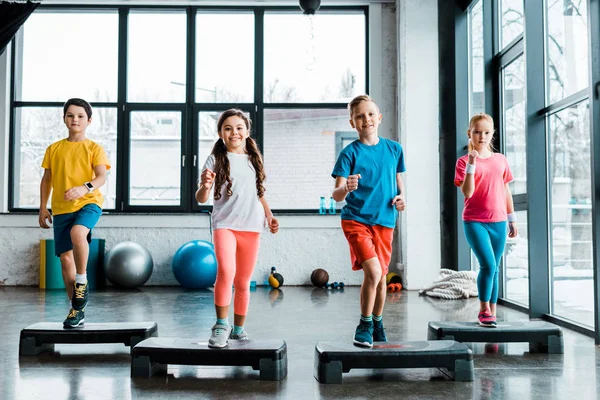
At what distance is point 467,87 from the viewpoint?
6445 mm

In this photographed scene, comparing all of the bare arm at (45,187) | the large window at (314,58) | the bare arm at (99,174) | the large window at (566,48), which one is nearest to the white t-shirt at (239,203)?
the bare arm at (99,174)

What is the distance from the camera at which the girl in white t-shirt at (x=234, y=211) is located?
9.61 feet

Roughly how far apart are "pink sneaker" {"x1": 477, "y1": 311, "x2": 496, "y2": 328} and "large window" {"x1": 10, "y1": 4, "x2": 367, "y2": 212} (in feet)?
14.4

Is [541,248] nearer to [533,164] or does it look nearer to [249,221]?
[533,164]

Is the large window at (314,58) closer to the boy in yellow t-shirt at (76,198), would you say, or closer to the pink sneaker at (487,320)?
the boy in yellow t-shirt at (76,198)

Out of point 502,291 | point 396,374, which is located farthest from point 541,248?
point 396,374

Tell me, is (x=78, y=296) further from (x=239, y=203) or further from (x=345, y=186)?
(x=345, y=186)

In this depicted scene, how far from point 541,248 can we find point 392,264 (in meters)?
3.19

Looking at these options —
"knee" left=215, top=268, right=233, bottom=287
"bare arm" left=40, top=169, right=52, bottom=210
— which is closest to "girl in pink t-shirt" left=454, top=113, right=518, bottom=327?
"knee" left=215, top=268, right=233, bottom=287

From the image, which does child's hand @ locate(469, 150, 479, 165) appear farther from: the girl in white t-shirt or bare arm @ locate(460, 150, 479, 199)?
the girl in white t-shirt

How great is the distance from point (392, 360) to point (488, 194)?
1322mm

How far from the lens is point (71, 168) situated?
3.53m

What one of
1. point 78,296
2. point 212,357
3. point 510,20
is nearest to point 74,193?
point 78,296

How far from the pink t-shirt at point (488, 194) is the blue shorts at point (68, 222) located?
2.10 m
